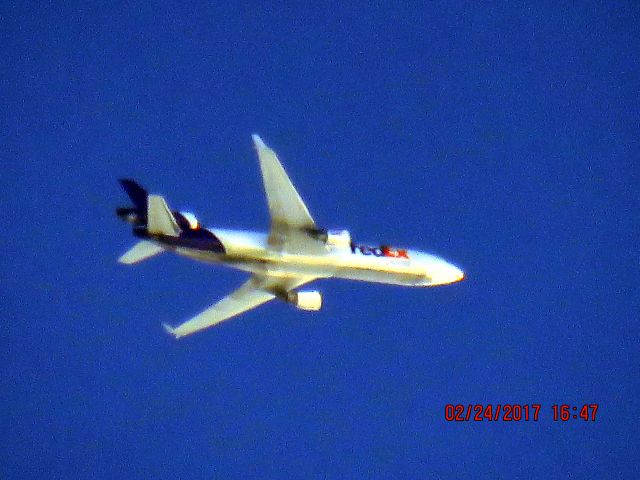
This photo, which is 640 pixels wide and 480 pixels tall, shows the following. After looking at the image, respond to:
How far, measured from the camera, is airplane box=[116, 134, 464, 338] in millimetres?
44938

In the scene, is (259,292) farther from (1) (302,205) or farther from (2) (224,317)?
(1) (302,205)

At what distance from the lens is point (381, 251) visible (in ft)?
161

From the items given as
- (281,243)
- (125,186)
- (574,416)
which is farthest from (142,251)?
(574,416)

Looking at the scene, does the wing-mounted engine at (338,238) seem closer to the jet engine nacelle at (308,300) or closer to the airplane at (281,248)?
the airplane at (281,248)

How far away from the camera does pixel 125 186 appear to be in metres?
46.9

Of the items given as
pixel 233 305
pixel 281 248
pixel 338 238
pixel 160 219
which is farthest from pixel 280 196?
pixel 233 305

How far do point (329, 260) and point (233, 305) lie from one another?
7219mm

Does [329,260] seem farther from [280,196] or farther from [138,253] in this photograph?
[138,253]

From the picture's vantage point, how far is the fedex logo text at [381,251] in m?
48.5

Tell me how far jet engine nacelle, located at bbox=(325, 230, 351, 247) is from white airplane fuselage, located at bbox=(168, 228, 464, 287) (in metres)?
0.13

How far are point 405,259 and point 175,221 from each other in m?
10.5

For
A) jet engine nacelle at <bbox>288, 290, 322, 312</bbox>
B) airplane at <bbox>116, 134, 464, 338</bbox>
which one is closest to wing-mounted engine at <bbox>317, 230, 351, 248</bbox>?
airplane at <bbox>116, 134, 464, 338</bbox>

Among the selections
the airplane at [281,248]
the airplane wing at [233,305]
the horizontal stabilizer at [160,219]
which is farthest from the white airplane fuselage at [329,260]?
the airplane wing at [233,305]

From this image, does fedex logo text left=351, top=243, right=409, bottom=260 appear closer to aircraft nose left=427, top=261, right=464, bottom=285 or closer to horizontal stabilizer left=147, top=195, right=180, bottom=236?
aircraft nose left=427, top=261, right=464, bottom=285
